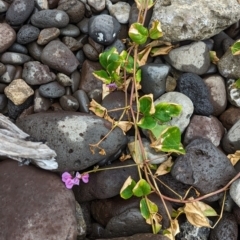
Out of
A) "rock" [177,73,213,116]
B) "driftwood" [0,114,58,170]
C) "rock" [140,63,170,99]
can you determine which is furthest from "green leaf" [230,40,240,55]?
"driftwood" [0,114,58,170]

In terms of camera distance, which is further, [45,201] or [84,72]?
[84,72]

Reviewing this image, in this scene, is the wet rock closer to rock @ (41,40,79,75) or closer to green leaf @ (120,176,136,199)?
rock @ (41,40,79,75)

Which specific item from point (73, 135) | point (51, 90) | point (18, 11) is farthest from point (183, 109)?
point (18, 11)

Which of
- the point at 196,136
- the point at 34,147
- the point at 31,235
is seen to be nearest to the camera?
the point at 31,235

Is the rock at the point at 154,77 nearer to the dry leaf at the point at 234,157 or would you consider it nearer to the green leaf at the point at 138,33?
the green leaf at the point at 138,33

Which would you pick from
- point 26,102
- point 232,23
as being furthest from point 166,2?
point 26,102

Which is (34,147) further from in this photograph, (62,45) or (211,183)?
(211,183)
